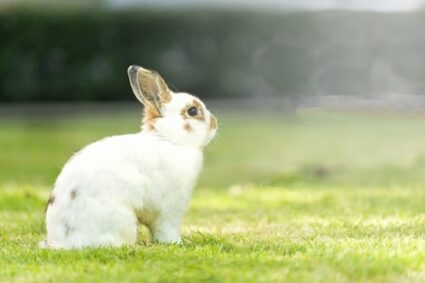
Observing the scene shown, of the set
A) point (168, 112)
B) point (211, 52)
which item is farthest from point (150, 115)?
point (211, 52)

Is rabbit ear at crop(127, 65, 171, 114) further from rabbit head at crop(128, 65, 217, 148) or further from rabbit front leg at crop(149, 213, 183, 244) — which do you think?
rabbit front leg at crop(149, 213, 183, 244)

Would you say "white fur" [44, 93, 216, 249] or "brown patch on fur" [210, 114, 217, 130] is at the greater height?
"brown patch on fur" [210, 114, 217, 130]

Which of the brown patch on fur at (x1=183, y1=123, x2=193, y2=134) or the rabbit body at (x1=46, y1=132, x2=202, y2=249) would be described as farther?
the brown patch on fur at (x1=183, y1=123, x2=193, y2=134)

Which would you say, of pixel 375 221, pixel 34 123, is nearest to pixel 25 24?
pixel 34 123

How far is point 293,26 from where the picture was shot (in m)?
21.3

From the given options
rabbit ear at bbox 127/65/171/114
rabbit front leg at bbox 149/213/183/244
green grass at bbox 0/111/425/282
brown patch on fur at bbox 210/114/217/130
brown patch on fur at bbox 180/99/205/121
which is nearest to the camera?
green grass at bbox 0/111/425/282

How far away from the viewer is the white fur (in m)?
6.03

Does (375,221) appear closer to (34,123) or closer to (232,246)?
(232,246)

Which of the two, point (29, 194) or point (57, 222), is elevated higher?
point (57, 222)

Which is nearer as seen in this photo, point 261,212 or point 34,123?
point 261,212

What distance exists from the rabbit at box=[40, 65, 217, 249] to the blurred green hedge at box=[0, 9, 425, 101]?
13520 mm

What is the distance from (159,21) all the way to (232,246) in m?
15.2

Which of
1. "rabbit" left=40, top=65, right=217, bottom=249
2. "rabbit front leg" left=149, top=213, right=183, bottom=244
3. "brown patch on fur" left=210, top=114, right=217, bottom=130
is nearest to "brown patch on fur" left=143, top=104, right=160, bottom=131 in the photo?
"rabbit" left=40, top=65, right=217, bottom=249

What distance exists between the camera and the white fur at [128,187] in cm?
603
